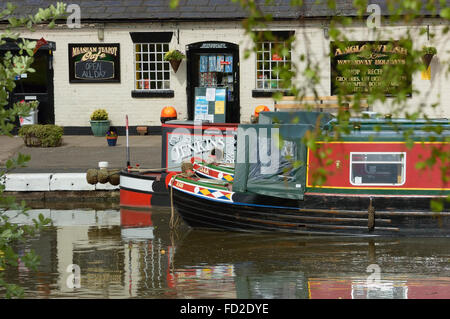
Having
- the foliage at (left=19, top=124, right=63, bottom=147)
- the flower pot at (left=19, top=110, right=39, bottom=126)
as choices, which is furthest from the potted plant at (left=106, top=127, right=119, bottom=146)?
the flower pot at (left=19, top=110, right=39, bottom=126)

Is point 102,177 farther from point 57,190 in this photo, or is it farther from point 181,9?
point 181,9

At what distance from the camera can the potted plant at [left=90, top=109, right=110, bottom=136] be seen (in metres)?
25.6

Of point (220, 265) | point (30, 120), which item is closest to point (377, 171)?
point (220, 265)

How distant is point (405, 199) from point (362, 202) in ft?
2.55

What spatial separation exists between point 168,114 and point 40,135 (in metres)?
4.01

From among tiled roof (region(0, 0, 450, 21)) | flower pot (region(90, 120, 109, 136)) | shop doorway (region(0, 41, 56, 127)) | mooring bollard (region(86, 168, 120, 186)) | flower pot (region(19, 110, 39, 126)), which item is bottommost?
mooring bollard (region(86, 168, 120, 186))

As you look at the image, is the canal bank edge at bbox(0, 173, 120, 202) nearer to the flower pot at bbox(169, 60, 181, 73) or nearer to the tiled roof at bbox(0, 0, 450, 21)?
the flower pot at bbox(169, 60, 181, 73)

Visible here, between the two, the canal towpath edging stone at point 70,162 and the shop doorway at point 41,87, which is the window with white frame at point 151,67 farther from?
the shop doorway at point 41,87

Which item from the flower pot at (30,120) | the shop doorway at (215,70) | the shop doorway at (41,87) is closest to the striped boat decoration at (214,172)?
the shop doorway at (215,70)

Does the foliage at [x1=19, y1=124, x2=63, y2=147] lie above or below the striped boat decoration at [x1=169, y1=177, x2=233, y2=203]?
above

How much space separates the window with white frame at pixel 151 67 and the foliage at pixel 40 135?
12.6 feet

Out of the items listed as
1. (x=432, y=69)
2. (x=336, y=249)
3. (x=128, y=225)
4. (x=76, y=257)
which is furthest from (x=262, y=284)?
(x=432, y=69)

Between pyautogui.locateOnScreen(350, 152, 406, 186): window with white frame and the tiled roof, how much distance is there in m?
11.1

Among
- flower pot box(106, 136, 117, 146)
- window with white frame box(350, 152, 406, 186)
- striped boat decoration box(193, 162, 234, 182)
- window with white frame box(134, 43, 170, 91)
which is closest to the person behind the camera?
window with white frame box(350, 152, 406, 186)
